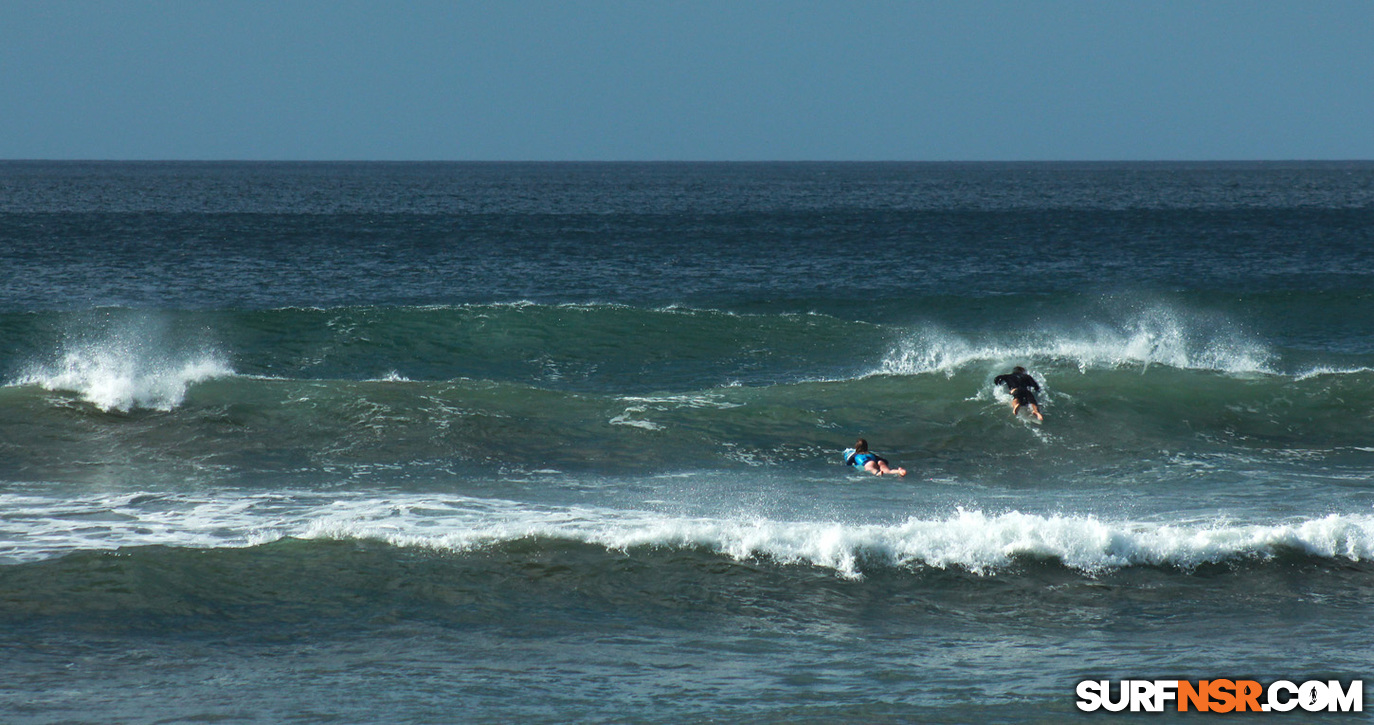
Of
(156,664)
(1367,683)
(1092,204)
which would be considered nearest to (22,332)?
(156,664)

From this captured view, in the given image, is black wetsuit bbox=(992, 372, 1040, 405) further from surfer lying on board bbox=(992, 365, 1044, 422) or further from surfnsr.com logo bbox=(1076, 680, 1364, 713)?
surfnsr.com logo bbox=(1076, 680, 1364, 713)

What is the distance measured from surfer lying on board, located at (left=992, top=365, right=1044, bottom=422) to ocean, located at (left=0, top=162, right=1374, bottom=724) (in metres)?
0.42

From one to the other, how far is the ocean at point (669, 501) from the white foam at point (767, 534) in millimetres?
54

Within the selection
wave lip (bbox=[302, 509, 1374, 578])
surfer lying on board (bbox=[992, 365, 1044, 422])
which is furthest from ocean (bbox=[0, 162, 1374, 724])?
surfer lying on board (bbox=[992, 365, 1044, 422])

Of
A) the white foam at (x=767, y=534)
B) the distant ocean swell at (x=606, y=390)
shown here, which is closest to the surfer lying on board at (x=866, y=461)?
the distant ocean swell at (x=606, y=390)

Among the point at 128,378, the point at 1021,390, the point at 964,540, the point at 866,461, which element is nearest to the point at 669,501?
the point at 866,461

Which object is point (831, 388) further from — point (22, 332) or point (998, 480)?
point (22, 332)

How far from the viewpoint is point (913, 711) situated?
8.29m

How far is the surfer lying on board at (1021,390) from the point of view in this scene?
19.7 metres

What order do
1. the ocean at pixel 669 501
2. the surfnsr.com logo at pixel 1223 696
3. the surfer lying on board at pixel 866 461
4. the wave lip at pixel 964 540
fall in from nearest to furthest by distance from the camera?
1. the surfnsr.com logo at pixel 1223 696
2. the ocean at pixel 669 501
3. the wave lip at pixel 964 540
4. the surfer lying on board at pixel 866 461

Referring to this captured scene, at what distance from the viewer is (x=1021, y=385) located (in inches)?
783

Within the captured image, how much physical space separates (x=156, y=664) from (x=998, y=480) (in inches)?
439

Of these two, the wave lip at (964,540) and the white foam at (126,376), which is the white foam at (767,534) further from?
the white foam at (126,376)

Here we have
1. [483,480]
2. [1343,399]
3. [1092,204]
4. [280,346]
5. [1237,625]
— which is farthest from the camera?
[1092,204]
